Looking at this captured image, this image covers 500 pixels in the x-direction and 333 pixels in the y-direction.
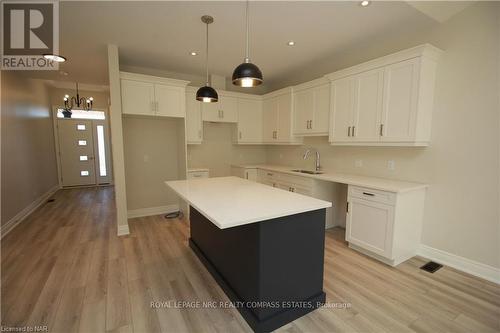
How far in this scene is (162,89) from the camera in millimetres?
3838

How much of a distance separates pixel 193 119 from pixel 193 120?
2cm

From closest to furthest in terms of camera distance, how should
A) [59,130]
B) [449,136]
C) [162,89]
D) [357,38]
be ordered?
[449,136]
[357,38]
[162,89]
[59,130]

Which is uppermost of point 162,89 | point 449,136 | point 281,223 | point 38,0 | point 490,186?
point 38,0

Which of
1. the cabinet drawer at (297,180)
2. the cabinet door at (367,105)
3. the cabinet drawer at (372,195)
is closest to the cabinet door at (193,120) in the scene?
the cabinet drawer at (297,180)

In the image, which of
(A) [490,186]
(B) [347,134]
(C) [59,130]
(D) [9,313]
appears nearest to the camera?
(D) [9,313]

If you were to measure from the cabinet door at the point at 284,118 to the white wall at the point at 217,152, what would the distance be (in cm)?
107

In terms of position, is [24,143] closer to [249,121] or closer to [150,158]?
[150,158]

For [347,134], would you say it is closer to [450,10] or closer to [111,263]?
[450,10]

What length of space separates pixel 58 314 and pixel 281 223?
Answer: 1970mm

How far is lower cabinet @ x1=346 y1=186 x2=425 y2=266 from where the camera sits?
2.55 meters

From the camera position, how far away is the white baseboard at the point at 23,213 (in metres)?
3.52

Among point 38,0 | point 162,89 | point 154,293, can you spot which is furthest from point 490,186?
point 38,0

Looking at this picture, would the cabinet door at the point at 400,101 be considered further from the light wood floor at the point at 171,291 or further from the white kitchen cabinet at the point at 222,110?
the white kitchen cabinet at the point at 222,110

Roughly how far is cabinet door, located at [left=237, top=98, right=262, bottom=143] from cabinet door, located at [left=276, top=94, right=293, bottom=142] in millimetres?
615
